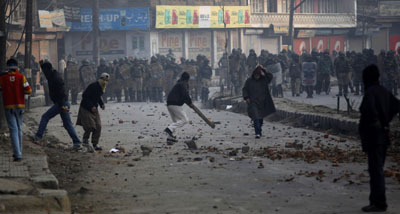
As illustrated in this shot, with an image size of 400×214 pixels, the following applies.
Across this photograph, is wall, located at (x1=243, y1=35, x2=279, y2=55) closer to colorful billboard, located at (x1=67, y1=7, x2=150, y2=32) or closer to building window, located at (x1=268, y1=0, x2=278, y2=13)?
building window, located at (x1=268, y1=0, x2=278, y2=13)

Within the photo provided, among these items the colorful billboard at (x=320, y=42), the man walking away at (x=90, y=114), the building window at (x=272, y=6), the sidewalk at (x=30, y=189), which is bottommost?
the sidewalk at (x=30, y=189)

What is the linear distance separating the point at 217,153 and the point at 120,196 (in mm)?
4191

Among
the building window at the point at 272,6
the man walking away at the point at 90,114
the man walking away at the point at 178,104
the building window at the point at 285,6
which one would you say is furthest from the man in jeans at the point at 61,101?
the building window at the point at 285,6

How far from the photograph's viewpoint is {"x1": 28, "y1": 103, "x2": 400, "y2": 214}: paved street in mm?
7883

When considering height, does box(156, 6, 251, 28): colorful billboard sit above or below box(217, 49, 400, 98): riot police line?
above

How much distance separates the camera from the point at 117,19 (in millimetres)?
43375

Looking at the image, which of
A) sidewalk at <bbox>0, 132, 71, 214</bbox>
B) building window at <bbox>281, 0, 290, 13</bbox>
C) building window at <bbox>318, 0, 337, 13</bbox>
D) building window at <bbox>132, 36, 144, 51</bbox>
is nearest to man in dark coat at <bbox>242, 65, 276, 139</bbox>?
sidewalk at <bbox>0, 132, 71, 214</bbox>

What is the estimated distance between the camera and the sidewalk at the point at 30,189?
7.45m

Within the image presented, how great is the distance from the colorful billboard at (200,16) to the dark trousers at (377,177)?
119 feet

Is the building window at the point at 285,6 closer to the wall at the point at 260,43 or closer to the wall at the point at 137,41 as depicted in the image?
the wall at the point at 260,43

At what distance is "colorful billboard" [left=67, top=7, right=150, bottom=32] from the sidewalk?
32.7 m

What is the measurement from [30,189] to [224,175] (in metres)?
2.91

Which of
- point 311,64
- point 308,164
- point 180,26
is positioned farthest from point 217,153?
point 180,26

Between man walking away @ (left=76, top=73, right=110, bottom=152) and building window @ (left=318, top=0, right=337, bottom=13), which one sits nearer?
man walking away @ (left=76, top=73, right=110, bottom=152)
